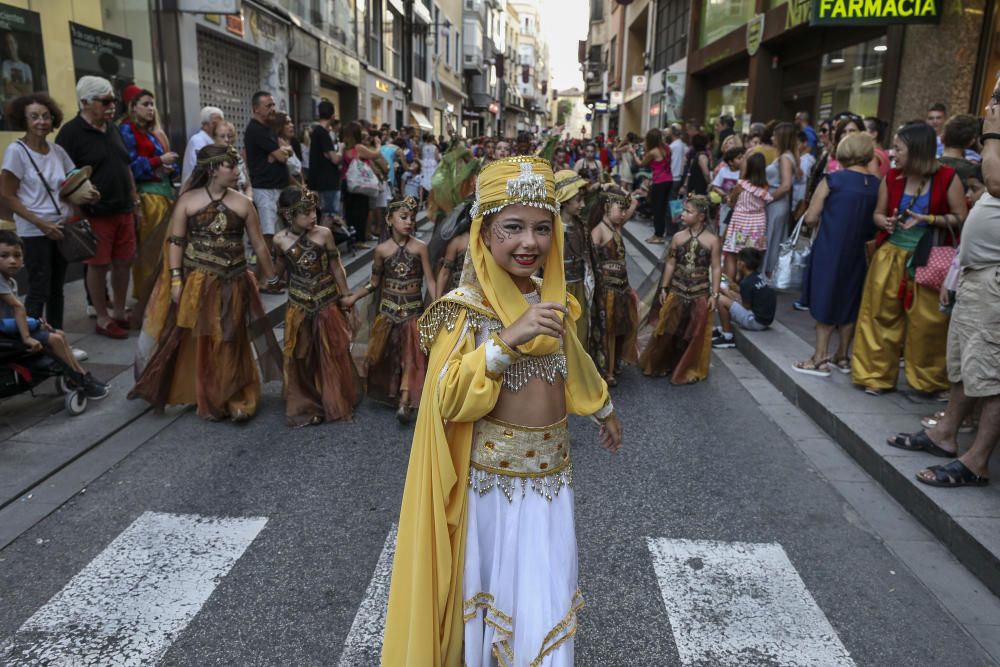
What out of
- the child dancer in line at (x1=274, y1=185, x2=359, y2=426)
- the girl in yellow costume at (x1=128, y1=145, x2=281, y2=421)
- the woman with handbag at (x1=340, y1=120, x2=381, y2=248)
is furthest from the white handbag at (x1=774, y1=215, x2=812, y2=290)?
the woman with handbag at (x1=340, y1=120, x2=381, y2=248)

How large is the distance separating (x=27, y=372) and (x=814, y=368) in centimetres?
601

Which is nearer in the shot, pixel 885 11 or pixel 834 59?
pixel 885 11

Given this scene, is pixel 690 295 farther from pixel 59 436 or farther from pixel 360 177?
pixel 360 177

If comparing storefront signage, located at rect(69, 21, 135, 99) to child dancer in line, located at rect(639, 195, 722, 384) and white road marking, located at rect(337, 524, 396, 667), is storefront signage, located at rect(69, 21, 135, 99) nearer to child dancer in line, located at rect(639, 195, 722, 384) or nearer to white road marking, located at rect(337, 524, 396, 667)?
child dancer in line, located at rect(639, 195, 722, 384)

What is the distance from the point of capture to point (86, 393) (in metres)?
5.36

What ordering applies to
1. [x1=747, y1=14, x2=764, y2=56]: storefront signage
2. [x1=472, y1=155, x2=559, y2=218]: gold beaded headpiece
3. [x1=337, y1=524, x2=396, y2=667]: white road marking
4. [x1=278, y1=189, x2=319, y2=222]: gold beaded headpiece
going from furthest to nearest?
1. [x1=747, y1=14, x2=764, y2=56]: storefront signage
2. [x1=278, y1=189, x2=319, y2=222]: gold beaded headpiece
3. [x1=337, y1=524, x2=396, y2=667]: white road marking
4. [x1=472, y1=155, x2=559, y2=218]: gold beaded headpiece

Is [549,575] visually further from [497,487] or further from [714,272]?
[714,272]

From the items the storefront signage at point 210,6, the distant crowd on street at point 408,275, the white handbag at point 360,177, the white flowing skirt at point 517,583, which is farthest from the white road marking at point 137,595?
the storefront signage at point 210,6

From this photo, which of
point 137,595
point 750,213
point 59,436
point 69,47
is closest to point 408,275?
point 59,436

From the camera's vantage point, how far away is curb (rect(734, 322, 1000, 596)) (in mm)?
3613

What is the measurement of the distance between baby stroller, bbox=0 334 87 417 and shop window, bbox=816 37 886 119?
39.8 feet

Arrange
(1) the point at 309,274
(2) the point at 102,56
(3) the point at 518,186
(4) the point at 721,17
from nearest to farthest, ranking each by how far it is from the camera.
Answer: (3) the point at 518,186 < (1) the point at 309,274 < (2) the point at 102,56 < (4) the point at 721,17

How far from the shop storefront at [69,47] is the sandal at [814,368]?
334 inches

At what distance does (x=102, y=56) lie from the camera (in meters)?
9.96
